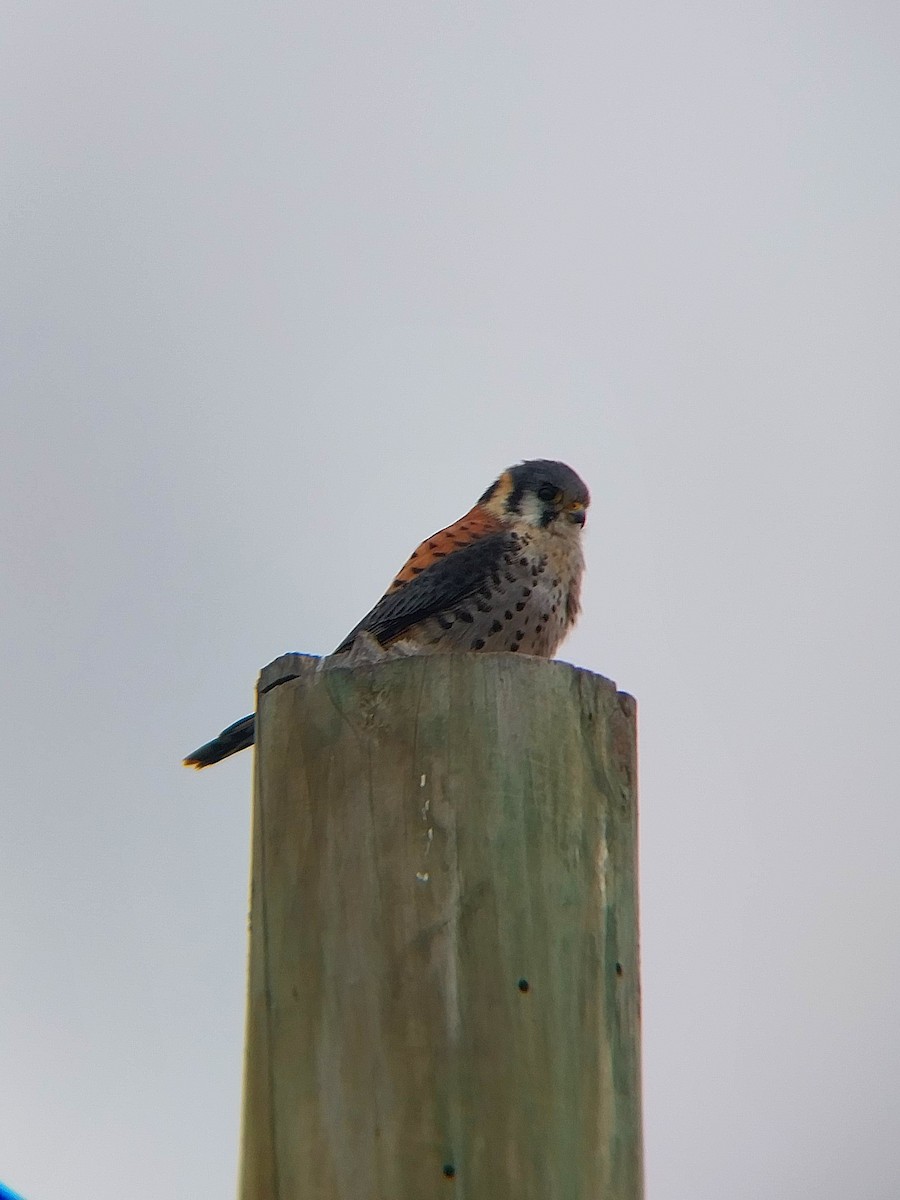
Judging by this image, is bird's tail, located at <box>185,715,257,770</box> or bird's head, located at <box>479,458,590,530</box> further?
bird's head, located at <box>479,458,590,530</box>

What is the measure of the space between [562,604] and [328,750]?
2983 mm

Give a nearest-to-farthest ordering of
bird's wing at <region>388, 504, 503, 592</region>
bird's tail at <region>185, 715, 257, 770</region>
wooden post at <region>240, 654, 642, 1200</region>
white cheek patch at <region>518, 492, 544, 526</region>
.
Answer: wooden post at <region>240, 654, 642, 1200</region>
bird's tail at <region>185, 715, 257, 770</region>
bird's wing at <region>388, 504, 503, 592</region>
white cheek patch at <region>518, 492, 544, 526</region>

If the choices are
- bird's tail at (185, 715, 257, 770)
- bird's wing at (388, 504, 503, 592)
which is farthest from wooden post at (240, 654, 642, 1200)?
bird's wing at (388, 504, 503, 592)

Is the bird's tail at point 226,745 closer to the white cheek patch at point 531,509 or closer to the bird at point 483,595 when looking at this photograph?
the bird at point 483,595

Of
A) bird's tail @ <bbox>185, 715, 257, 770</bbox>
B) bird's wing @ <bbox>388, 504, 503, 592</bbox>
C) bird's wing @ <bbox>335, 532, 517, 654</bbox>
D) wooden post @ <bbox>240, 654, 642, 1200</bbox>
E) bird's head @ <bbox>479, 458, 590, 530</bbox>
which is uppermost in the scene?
bird's head @ <bbox>479, 458, 590, 530</bbox>

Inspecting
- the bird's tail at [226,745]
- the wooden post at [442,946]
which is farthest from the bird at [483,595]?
the wooden post at [442,946]

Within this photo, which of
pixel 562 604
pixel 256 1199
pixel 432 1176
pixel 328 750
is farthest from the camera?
pixel 562 604

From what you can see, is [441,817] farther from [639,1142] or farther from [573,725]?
[639,1142]

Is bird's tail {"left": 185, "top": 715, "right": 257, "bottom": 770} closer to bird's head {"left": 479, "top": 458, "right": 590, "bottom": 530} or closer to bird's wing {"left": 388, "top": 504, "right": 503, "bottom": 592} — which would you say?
bird's wing {"left": 388, "top": 504, "right": 503, "bottom": 592}

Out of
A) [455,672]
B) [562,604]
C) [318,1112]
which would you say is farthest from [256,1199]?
[562,604]

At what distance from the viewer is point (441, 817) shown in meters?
1.84

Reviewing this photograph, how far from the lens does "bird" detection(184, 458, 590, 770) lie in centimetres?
465

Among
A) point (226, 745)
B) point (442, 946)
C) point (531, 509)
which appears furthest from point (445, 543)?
point (442, 946)

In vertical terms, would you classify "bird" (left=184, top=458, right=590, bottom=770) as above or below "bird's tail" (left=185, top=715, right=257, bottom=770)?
above
